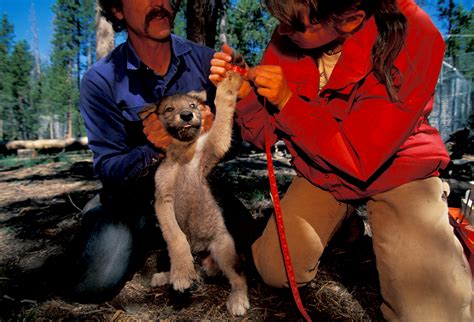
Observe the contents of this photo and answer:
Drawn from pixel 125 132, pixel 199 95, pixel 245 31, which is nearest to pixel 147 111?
pixel 125 132

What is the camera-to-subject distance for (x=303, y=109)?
7.32 ft

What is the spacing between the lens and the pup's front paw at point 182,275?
2605 mm

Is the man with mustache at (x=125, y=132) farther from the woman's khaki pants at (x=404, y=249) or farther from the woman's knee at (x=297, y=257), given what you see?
the woman's khaki pants at (x=404, y=249)

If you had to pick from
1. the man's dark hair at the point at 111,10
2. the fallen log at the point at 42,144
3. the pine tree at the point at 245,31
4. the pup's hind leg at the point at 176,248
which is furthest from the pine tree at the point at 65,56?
the pup's hind leg at the point at 176,248

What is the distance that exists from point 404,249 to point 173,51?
2551mm

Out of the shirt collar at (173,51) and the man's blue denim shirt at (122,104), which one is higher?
the shirt collar at (173,51)

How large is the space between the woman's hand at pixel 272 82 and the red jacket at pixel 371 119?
7cm

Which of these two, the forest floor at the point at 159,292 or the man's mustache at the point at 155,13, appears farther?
the man's mustache at the point at 155,13

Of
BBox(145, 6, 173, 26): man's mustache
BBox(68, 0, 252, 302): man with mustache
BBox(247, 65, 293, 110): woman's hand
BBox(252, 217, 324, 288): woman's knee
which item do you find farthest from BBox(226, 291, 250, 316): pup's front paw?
BBox(145, 6, 173, 26): man's mustache

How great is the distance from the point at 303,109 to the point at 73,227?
11.4 feet

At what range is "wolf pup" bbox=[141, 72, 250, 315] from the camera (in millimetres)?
2691

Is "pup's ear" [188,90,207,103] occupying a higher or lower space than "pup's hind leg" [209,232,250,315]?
higher

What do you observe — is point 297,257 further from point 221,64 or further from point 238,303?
point 221,64

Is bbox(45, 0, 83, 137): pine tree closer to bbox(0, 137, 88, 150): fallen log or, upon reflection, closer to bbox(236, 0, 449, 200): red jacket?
bbox(0, 137, 88, 150): fallen log
